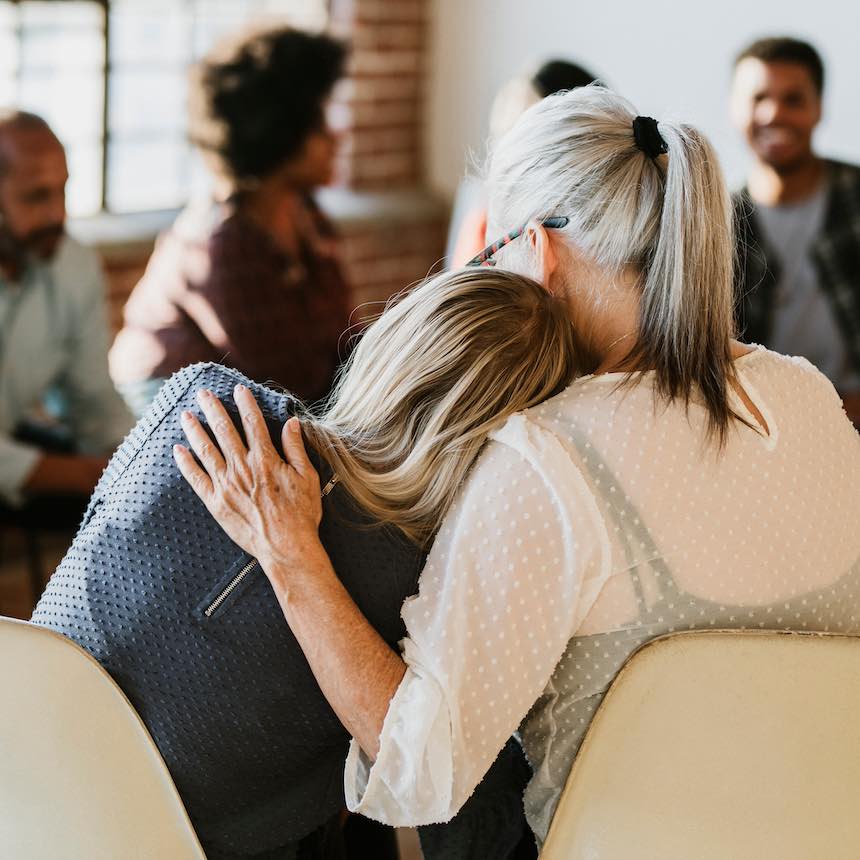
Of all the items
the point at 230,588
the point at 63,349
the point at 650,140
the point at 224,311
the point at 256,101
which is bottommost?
the point at 63,349

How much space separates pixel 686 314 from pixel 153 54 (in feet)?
11.3

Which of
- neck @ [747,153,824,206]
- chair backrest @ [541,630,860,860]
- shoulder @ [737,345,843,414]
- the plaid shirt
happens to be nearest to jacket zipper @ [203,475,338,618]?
chair backrest @ [541,630,860,860]

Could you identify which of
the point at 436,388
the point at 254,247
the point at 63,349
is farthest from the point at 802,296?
the point at 436,388

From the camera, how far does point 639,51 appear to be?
4121mm

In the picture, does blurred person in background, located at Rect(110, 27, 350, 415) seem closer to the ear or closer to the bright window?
the bright window

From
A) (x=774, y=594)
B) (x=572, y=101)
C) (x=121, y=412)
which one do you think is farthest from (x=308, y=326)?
(x=774, y=594)

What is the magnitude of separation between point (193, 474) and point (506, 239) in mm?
424

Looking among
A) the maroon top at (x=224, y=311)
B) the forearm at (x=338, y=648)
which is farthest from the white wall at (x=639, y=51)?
the forearm at (x=338, y=648)

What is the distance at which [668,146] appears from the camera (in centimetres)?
123

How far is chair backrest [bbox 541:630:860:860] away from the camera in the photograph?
3.73 ft

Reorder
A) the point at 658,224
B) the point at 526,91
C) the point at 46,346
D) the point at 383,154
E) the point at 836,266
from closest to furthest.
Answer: the point at 658,224 → the point at 526,91 → the point at 46,346 → the point at 836,266 → the point at 383,154

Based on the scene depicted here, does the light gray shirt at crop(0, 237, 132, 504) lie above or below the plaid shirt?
below

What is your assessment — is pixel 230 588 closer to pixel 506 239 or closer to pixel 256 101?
pixel 506 239

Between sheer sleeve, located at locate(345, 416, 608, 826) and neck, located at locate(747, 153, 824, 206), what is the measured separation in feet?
7.22
